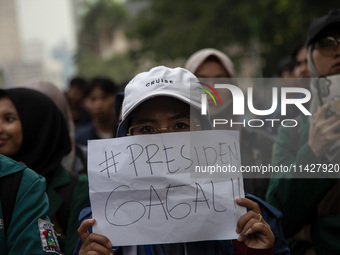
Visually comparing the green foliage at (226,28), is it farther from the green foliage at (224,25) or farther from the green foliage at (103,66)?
the green foliage at (103,66)

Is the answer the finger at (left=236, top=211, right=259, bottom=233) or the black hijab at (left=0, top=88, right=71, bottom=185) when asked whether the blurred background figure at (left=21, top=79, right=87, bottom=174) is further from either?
the finger at (left=236, top=211, right=259, bottom=233)

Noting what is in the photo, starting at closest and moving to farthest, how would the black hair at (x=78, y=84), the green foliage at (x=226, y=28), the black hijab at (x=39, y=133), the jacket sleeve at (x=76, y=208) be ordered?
the jacket sleeve at (x=76, y=208) → the black hijab at (x=39, y=133) → the black hair at (x=78, y=84) → the green foliage at (x=226, y=28)

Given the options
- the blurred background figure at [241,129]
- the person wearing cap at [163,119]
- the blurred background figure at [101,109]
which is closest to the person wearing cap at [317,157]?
the blurred background figure at [241,129]

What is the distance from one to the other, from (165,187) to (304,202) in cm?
100

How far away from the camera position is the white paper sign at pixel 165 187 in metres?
2.29

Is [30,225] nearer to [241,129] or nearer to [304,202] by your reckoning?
[304,202]

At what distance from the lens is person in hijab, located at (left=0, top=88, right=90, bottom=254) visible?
3201 mm

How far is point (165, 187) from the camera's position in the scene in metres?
2.32

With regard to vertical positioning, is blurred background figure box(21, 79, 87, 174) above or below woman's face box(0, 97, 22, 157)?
below

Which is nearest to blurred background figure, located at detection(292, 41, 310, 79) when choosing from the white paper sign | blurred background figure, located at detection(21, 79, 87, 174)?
blurred background figure, located at detection(21, 79, 87, 174)

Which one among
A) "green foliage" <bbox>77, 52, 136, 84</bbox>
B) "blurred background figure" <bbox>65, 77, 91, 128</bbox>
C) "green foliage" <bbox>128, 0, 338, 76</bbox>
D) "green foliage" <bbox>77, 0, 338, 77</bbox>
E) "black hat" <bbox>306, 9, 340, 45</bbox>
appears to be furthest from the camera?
"green foliage" <bbox>77, 52, 136, 84</bbox>

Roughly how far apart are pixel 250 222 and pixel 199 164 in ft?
1.02

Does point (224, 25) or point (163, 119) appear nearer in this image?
point (163, 119)

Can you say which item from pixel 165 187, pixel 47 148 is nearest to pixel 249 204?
pixel 165 187
